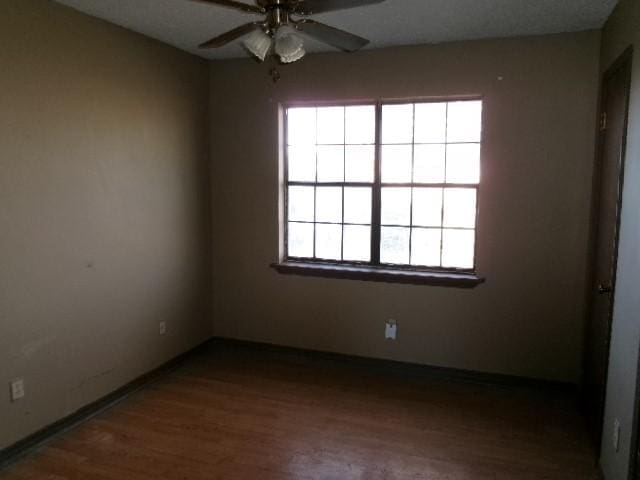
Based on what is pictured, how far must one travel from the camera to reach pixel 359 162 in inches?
160

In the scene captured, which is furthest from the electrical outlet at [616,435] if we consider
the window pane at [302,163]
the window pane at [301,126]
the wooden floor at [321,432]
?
the window pane at [301,126]

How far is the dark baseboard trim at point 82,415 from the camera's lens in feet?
9.00

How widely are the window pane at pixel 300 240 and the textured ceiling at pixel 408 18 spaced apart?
63.6 inches

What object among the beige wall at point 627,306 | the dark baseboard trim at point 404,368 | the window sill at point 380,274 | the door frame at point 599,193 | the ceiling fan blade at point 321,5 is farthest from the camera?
the window sill at point 380,274

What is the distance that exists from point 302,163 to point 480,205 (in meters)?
1.50

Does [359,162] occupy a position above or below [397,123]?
below

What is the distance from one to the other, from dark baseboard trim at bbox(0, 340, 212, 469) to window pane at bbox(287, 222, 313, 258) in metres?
1.25

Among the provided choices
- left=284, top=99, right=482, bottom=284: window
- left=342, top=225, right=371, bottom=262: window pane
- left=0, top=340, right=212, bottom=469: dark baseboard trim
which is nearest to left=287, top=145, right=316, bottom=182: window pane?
left=284, top=99, right=482, bottom=284: window

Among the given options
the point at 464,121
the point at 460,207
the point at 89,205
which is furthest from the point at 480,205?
the point at 89,205

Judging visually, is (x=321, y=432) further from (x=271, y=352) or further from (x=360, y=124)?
(x=360, y=124)

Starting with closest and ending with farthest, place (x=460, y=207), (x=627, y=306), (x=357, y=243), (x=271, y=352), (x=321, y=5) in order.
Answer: (x=321, y=5) < (x=627, y=306) < (x=460, y=207) < (x=357, y=243) < (x=271, y=352)

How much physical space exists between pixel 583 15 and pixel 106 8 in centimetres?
288

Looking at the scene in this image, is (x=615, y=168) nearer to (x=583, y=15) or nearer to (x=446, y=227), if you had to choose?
(x=583, y=15)

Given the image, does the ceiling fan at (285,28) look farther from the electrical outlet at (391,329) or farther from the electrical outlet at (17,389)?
the electrical outlet at (391,329)
